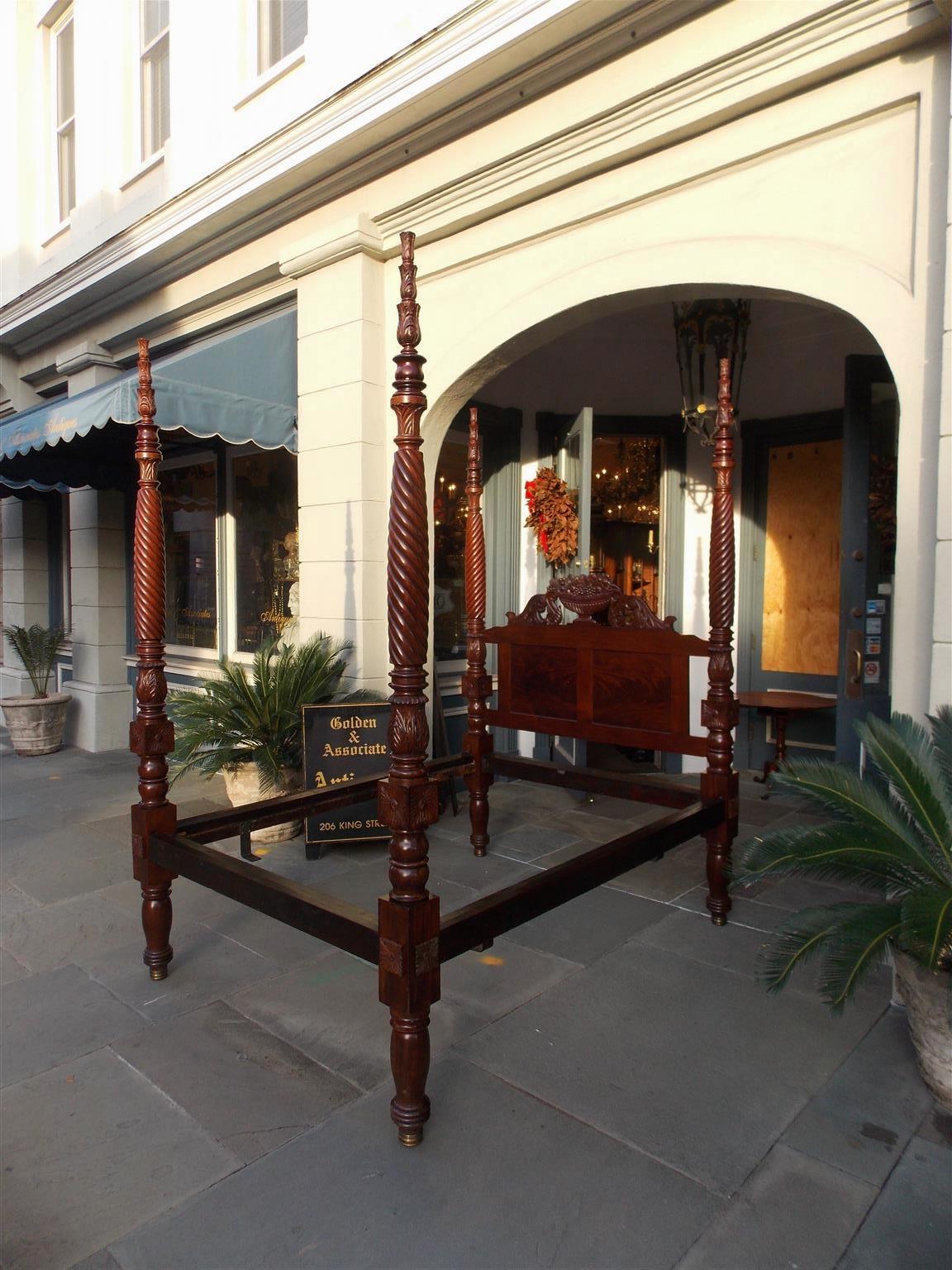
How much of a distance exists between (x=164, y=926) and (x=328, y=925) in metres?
1.28

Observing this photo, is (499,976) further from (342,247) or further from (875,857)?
(342,247)

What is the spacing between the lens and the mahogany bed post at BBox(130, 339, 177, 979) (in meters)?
3.37

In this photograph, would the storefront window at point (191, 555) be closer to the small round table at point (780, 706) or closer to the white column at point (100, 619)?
the white column at point (100, 619)

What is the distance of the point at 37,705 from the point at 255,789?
420cm

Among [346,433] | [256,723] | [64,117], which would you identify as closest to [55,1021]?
[256,723]

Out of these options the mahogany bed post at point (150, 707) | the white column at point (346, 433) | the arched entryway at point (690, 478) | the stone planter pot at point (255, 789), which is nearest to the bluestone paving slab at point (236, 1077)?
the mahogany bed post at point (150, 707)

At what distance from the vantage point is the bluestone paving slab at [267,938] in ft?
12.0

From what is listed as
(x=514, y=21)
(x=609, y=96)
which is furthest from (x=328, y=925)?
(x=514, y=21)

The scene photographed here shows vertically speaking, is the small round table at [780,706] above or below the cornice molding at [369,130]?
below

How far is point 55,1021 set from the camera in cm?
309

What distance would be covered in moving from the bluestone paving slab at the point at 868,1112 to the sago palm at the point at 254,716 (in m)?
3.36

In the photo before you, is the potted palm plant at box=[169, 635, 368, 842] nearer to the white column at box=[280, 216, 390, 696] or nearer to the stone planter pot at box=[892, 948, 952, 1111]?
the white column at box=[280, 216, 390, 696]

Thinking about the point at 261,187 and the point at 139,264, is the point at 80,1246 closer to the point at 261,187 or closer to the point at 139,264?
the point at 261,187

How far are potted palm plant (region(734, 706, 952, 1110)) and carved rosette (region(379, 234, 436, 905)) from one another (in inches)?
46.8
